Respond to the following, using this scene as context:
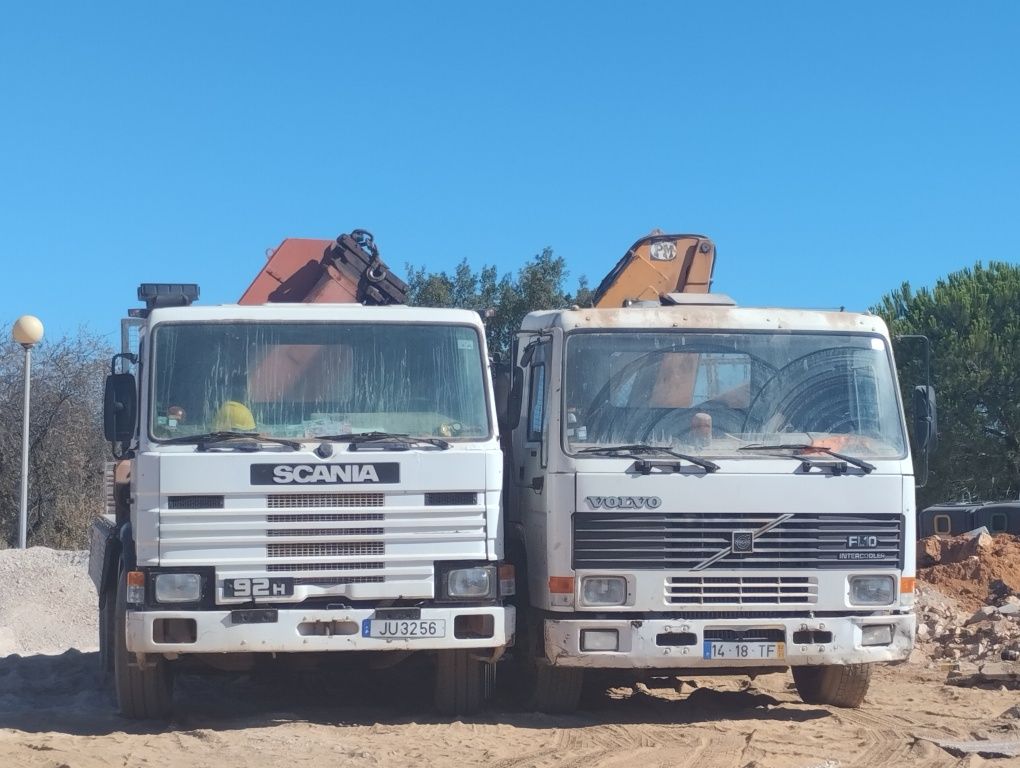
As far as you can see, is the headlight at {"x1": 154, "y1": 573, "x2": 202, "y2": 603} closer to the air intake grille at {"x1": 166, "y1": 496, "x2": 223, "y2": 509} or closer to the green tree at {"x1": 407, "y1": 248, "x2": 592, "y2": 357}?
the air intake grille at {"x1": 166, "y1": 496, "x2": 223, "y2": 509}

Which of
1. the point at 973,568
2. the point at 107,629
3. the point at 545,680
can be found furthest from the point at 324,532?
the point at 973,568

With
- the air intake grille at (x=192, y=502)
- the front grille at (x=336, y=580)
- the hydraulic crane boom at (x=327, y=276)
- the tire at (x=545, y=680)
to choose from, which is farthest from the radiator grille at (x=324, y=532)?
the hydraulic crane boom at (x=327, y=276)

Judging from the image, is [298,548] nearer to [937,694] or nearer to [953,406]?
[937,694]

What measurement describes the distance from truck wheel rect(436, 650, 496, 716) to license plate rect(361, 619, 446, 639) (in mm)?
495

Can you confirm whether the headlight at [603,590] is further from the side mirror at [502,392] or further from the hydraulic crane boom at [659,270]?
the hydraulic crane boom at [659,270]

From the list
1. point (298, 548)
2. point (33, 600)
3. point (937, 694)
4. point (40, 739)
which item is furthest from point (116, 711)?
point (33, 600)

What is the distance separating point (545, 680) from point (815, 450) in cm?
240

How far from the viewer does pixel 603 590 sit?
317 inches

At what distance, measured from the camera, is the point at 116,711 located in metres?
9.06

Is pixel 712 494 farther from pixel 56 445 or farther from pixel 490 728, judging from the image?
pixel 56 445

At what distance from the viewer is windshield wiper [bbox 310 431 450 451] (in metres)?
7.98

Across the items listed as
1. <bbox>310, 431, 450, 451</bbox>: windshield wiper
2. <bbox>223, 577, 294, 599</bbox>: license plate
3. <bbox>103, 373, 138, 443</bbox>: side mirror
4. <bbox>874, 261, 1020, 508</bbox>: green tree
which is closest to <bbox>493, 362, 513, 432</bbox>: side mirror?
<bbox>310, 431, 450, 451</bbox>: windshield wiper

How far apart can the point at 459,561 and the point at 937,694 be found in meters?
4.52

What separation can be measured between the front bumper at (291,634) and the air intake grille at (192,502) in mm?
636
